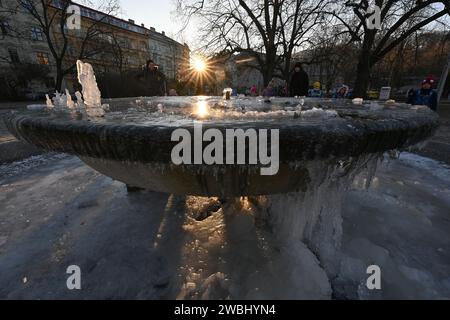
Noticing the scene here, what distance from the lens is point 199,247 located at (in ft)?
6.55

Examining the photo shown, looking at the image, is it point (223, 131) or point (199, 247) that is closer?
point (223, 131)

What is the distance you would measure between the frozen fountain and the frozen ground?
24 centimetres

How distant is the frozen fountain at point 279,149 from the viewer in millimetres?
1030

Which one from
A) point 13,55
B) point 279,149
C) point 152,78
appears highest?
point 13,55

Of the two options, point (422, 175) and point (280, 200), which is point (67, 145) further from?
point (422, 175)

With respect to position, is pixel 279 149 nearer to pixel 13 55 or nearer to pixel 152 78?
pixel 152 78

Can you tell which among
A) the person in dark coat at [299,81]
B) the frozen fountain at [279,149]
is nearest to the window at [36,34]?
the person in dark coat at [299,81]

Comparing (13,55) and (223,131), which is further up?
(13,55)

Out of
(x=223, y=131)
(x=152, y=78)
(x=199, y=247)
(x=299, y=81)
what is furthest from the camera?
(x=299, y=81)

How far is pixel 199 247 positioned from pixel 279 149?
4.37 feet

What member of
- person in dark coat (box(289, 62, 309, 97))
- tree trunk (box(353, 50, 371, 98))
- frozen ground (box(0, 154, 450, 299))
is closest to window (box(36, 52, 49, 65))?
person in dark coat (box(289, 62, 309, 97))

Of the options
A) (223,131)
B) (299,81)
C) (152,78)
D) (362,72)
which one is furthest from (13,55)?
(223,131)

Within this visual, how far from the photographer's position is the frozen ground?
A: 5.22ft
